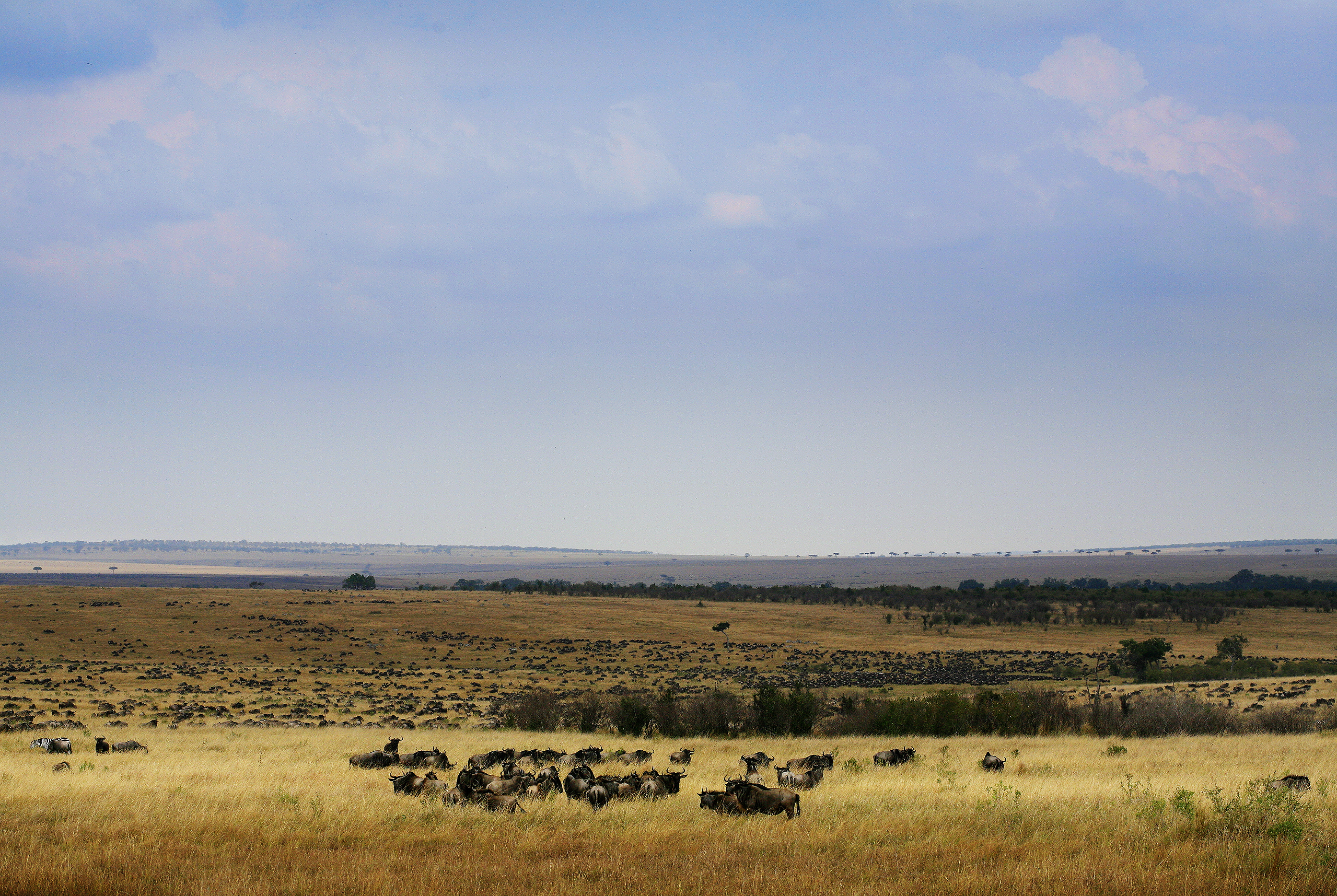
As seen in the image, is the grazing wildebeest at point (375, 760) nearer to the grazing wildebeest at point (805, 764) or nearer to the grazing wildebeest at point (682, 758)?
the grazing wildebeest at point (682, 758)

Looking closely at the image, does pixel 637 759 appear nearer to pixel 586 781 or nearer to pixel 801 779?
pixel 801 779

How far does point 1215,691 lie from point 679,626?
61574 millimetres

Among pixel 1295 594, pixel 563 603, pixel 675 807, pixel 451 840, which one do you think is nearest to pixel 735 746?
pixel 675 807

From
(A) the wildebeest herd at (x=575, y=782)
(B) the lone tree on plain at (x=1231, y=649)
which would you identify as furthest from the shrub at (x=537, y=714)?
(B) the lone tree on plain at (x=1231, y=649)

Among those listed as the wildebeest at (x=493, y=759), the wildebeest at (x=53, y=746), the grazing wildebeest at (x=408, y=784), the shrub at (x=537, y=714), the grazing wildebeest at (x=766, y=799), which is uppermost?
the grazing wildebeest at (x=766, y=799)

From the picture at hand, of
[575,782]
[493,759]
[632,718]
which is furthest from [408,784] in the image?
[632,718]

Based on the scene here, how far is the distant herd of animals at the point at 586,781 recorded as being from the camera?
1353cm

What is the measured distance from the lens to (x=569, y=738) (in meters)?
28.7

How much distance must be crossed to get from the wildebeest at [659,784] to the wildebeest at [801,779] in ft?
7.22

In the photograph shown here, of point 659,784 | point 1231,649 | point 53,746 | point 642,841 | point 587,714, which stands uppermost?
point 642,841

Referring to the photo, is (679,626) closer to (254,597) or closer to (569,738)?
(254,597)

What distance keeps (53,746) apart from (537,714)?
15.6 meters

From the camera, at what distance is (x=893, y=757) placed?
854 inches

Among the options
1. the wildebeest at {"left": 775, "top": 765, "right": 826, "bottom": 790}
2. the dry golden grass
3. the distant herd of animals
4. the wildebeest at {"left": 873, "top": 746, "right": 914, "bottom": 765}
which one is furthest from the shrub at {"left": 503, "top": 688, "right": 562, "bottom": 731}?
the wildebeest at {"left": 775, "top": 765, "right": 826, "bottom": 790}
